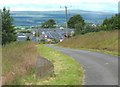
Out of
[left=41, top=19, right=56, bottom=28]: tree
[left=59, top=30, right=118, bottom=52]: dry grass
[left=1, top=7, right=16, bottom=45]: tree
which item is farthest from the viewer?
[left=41, top=19, right=56, bottom=28]: tree

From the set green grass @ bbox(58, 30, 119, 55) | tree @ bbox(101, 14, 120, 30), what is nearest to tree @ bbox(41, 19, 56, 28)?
tree @ bbox(101, 14, 120, 30)

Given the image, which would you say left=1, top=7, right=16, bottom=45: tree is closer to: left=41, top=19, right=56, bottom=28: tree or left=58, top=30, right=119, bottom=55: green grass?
left=58, top=30, right=119, bottom=55: green grass

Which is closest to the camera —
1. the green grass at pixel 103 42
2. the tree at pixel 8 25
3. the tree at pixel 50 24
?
the green grass at pixel 103 42

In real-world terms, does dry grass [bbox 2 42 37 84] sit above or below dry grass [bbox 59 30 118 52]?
above

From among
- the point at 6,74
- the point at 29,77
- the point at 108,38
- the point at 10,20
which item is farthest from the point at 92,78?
the point at 10,20

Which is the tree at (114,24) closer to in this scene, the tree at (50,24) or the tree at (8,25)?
the tree at (8,25)

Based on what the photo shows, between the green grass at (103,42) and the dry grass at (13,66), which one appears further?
the green grass at (103,42)

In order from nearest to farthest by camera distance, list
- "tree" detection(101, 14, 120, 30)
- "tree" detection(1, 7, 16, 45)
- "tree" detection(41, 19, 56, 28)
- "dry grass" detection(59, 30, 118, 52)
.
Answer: "dry grass" detection(59, 30, 118, 52) → "tree" detection(1, 7, 16, 45) → "tree" detection(101, 14, 120, 30) → "tree" detection(41, 19, 56, 28)

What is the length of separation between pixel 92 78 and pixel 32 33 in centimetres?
12169

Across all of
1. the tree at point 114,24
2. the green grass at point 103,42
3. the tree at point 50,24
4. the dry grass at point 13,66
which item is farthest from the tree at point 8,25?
the tree at point 50,24

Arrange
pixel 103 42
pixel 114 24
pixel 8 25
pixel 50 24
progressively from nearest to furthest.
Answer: pixel 103 42
pixel 8 25
pixel 114 24
pixel 50 24

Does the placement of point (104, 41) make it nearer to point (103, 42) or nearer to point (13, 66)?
point (103, 42)

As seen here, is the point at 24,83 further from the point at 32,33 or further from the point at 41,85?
A: the point at 32,33

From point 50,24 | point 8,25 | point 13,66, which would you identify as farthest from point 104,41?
point 50,24
